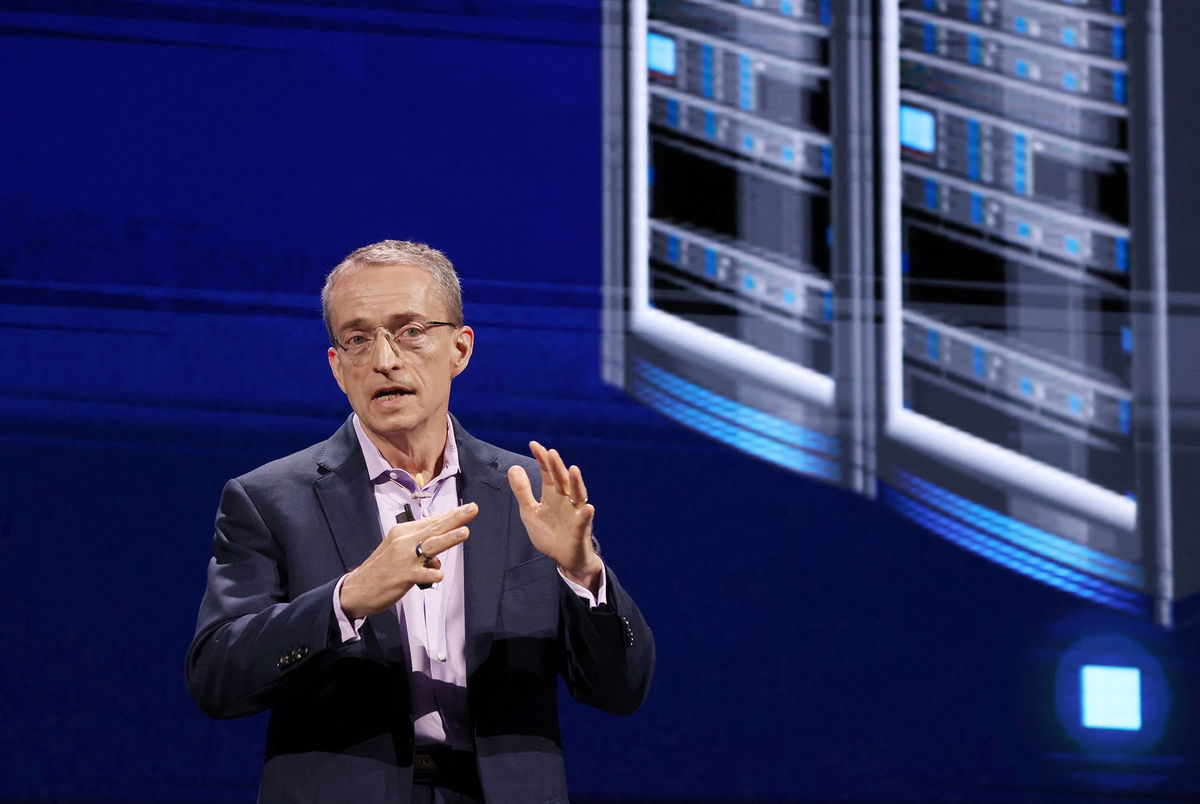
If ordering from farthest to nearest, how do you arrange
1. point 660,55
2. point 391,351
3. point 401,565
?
1. point 660,55
2. point 391,351
3. point 401,565

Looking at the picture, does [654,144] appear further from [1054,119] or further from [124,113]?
[124,113]

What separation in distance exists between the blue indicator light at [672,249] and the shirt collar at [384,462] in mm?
1402

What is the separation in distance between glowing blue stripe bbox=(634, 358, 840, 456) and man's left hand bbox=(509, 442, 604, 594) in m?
1.48

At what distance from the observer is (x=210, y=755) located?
8.77 feet

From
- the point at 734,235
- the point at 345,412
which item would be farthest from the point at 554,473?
the point at 734,235

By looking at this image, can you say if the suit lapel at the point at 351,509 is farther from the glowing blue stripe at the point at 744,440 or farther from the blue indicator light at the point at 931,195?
the blue indicator light at the point at 931,195

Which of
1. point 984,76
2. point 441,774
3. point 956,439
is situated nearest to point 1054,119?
point 984,76

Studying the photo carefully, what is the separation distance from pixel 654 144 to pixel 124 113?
1.17 metres

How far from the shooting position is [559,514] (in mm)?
1326

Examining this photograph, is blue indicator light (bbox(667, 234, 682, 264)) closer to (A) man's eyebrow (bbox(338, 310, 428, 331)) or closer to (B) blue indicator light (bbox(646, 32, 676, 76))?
(B) blue indicator light (bbox(646, 32, 676, 76))

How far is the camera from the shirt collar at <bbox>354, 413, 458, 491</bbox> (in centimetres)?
149

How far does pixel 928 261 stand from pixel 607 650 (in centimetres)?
184

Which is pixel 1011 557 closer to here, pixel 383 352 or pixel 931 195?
pixel 931 195

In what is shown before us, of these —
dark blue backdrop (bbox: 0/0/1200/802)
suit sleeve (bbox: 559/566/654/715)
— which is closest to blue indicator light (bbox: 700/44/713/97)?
dark blue backdrop (bbox: 0/0/1200/802)
